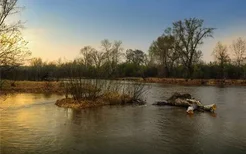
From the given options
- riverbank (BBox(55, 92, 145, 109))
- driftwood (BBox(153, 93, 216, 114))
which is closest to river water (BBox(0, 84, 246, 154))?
driftwood (BBox(153, 93, 216, 114))

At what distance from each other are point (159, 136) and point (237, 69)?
56180mm

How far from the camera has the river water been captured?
9867 mm

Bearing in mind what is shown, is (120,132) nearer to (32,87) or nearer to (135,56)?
(32,87)

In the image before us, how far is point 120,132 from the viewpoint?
1228 cm

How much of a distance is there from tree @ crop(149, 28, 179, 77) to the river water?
4702 centimetres

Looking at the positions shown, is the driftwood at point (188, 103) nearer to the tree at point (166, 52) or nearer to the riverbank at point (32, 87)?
the riverbank at point (32, 87)

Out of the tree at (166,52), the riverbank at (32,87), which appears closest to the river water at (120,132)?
the riverbank at (32,87)

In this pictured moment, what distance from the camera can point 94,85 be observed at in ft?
72.5

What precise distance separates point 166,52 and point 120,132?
55944 millimetres

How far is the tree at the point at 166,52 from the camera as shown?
64.1m

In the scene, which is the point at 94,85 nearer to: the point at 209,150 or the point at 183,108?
the point at 183,108

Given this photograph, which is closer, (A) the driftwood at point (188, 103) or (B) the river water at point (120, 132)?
(B) the river water at point (120, 132)

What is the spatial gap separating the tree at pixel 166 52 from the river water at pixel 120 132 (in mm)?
47025

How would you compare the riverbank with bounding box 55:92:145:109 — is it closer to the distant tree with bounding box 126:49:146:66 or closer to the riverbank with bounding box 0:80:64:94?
the riverbank with bounding box 0:80:64:94
